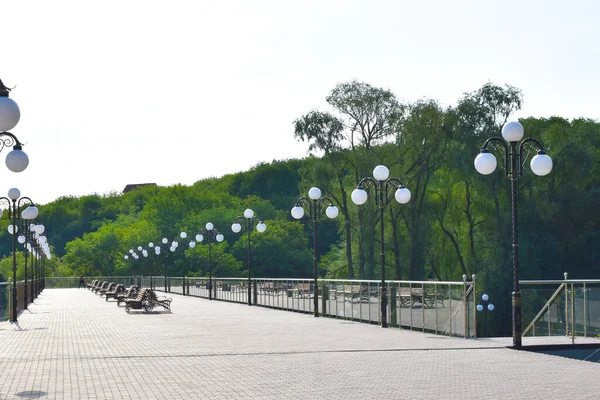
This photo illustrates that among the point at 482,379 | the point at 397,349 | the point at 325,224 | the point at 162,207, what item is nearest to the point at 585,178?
the point at 397,349

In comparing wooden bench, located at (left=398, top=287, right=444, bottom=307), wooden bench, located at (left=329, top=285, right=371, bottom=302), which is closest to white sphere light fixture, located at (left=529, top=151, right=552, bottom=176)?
wooden bench, located at (left=398, top=287, right=444, bottom=307)

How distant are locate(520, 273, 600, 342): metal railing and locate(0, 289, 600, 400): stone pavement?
0.56 metres

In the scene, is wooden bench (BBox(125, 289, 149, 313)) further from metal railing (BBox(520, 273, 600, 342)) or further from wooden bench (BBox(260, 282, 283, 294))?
metal railing (BBox(520, 273, 600, 342))

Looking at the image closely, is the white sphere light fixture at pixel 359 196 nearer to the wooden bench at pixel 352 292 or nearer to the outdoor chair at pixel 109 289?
the wooden bench at pixel 352 292

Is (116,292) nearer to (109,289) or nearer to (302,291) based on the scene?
(109,289)

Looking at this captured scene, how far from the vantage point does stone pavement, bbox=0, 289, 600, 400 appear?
1190 centimetres

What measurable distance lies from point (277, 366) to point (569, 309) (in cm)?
786

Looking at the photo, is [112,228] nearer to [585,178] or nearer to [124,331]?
[585,178]

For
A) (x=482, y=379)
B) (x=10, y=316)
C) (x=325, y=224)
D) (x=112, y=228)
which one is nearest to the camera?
(x=482, y=379)

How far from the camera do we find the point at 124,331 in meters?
23.5

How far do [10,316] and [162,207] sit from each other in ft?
313

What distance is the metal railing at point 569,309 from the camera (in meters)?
19.0

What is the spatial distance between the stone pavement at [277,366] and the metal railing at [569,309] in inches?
22.0

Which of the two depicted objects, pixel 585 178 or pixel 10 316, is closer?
pixel 10 316
